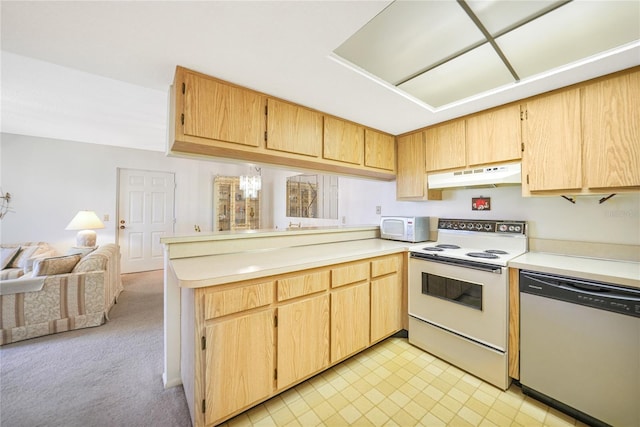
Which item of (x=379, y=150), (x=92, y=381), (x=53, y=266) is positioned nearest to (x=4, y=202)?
(x=53, y=266)

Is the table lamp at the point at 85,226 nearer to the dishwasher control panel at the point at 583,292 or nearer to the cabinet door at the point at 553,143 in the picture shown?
the dishwasher control panel at the point at 583,292

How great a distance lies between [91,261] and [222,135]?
90.7 inches

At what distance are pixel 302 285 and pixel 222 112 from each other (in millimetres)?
1295

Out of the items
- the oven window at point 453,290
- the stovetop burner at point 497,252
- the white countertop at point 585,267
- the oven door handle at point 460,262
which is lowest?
the oven window at point 453,290

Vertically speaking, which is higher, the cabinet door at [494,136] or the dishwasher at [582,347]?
the cabinet door at [494,136]

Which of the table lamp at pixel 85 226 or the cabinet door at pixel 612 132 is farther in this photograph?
the table lamp at pixel 85 226

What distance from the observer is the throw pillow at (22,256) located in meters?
3.23

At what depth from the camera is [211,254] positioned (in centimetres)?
183

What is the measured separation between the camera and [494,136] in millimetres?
2043

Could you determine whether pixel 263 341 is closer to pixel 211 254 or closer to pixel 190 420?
pixel 190 420

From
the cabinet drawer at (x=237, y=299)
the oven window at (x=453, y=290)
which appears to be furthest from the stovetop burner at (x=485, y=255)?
the cabinet drawer at (x=237, y=299)

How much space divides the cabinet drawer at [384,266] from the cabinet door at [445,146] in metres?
1.05

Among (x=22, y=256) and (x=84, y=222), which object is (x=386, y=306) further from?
(x=22, y=256)

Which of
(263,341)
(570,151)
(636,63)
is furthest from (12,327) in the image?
(636,63)
